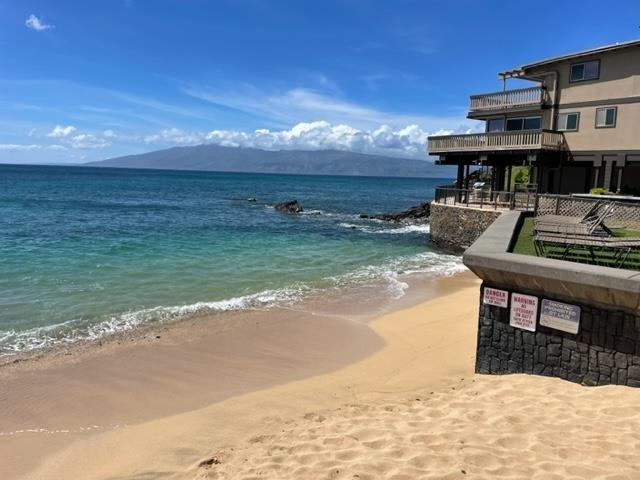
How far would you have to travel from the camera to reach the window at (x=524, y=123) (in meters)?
28.3

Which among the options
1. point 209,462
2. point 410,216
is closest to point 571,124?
point 410,216

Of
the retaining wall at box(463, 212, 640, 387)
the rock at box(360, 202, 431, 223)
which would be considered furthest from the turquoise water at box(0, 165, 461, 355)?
the retaining wall at box(463, 212, 640, 387)

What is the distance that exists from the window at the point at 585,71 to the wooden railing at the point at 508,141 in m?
3.01

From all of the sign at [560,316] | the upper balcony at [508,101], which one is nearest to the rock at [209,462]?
the sign at [560,316]

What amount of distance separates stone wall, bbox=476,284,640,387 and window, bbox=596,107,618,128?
2206 centimetres

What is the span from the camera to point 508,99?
29062mm

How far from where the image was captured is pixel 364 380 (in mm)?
8484

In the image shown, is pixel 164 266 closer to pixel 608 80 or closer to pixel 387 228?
pixel 387 228

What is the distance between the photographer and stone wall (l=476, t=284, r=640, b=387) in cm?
629

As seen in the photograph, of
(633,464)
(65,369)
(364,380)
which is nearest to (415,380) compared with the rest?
(364,380)

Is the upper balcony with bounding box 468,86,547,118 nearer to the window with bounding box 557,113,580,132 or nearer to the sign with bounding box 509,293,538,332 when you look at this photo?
the window with bounding box 557,113,580,132

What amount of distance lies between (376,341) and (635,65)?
21663 millimetres

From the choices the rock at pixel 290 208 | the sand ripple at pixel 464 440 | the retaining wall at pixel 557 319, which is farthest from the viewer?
the rock at pixel 290 208

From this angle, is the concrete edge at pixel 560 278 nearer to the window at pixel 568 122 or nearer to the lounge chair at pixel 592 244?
the lounge chair at pixel 592 244
